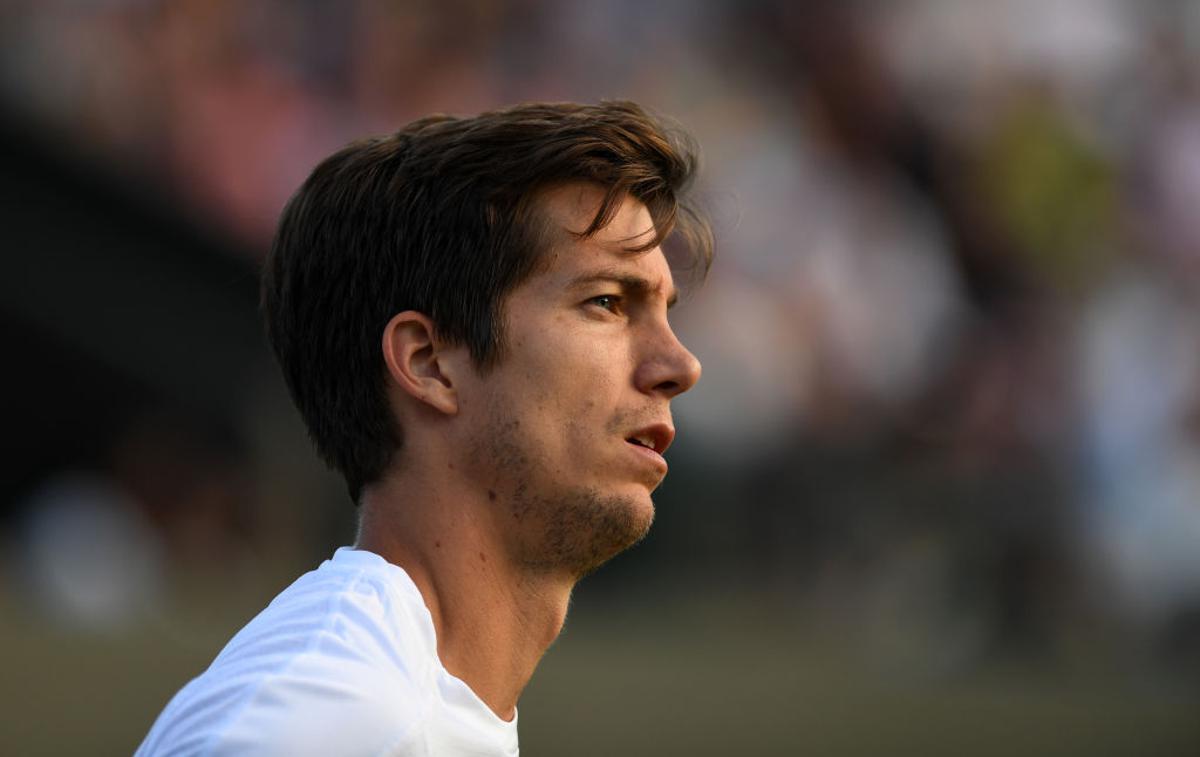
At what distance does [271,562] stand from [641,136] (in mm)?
4982

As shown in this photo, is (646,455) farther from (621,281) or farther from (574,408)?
(621,281)

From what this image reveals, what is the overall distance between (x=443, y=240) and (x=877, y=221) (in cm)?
779

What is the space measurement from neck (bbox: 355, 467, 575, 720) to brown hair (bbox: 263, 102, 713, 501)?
0.10 m

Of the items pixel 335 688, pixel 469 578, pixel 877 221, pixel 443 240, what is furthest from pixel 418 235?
pixel 877 221

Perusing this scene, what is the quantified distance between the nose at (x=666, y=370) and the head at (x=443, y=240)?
0.06 ft

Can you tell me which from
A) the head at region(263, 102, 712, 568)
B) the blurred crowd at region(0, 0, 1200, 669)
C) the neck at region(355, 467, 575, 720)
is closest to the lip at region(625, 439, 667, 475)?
the head at region(263, 102, 712, 568)

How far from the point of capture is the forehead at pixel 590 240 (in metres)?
2.54

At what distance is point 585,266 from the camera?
2.53 meters

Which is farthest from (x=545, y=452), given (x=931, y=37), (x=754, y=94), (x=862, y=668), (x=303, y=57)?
(x=931, y=37)

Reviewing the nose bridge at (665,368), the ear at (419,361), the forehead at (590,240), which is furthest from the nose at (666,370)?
the ear at (419,361)

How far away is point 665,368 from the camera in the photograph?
8.30ft

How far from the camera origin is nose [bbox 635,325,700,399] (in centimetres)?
253

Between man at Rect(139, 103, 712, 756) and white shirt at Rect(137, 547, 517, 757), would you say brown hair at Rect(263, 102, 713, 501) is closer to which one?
man at Rect(139, 103, 712, 756)

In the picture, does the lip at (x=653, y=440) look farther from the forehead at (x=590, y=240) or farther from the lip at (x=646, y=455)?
the forehead at (x=590, y=240)
